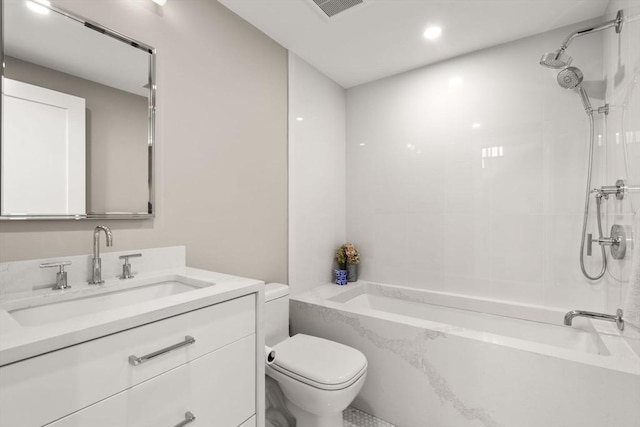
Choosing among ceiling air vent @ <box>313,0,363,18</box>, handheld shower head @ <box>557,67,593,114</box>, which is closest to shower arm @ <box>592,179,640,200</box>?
handheld shower head @ <box>557,67,593,114</box>

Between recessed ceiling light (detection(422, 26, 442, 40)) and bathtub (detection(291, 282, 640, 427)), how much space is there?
1835 mm

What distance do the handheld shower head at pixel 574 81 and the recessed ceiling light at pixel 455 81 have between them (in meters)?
0.63

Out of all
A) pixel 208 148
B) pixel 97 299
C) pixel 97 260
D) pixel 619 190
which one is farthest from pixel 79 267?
pixel 619 190

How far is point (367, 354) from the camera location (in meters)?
1.86

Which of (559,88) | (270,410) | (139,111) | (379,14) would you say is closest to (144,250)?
(139,111)

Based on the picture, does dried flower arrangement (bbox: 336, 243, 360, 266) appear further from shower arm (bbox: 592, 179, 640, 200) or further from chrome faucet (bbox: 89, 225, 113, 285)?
chrome faucet (bbox: 89, 225, 113, 285)

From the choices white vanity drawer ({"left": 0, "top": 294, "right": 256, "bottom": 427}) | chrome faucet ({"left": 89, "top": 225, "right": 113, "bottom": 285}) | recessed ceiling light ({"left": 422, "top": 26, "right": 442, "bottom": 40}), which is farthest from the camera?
recessed ceiling light ({"left": 422, "top": 26, "right": 442, "bottom": 40})

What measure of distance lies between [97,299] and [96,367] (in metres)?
0.46

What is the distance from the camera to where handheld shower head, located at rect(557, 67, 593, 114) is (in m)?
1.77

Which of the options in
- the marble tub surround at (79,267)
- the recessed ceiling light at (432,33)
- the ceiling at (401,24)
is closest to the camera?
the marble tub surround at (79,267)

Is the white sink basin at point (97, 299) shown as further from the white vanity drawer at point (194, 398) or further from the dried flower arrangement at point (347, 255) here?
the dried flower arrangement at point (347, 255)

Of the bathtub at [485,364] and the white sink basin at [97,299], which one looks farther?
the bathtub at [485,364]

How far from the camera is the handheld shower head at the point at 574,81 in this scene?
A: 1.77 m

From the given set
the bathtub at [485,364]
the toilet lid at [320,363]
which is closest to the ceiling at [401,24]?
the bathtub at [485,364]
